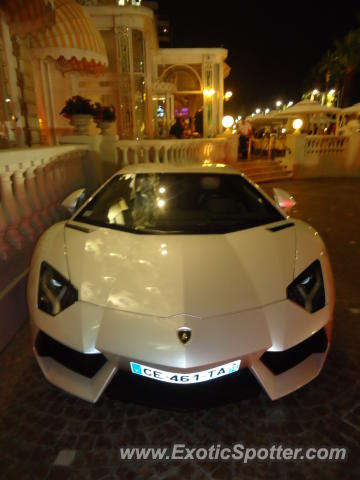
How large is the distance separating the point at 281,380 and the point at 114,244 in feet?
4.50

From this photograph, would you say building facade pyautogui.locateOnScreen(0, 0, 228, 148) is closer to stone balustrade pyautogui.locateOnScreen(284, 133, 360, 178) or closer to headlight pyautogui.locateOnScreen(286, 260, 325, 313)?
stone balustrade pyautogui.locateOnScreen(284, 133, 360, 178)

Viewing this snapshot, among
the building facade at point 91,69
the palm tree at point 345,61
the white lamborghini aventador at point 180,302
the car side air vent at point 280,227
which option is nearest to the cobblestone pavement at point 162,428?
the white lamborghini aventador at point 180,302

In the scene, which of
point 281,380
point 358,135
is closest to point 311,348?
point 281,380

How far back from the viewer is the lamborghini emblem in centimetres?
185

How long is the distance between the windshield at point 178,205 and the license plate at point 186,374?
3.53 feet

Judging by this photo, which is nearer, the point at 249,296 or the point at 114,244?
the point at 249,296

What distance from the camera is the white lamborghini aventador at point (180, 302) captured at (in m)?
1.87

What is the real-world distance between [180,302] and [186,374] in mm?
380

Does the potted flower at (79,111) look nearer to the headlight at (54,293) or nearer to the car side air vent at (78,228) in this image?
the car side air vent at (78,228)

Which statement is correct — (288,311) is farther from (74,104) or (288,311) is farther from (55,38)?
(55,38)

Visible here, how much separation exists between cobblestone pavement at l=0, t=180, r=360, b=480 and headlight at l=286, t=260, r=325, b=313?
0.64m

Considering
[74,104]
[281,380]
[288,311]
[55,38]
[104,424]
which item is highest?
[55,38]

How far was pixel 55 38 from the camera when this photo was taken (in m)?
8.55

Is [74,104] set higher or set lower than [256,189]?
higher
